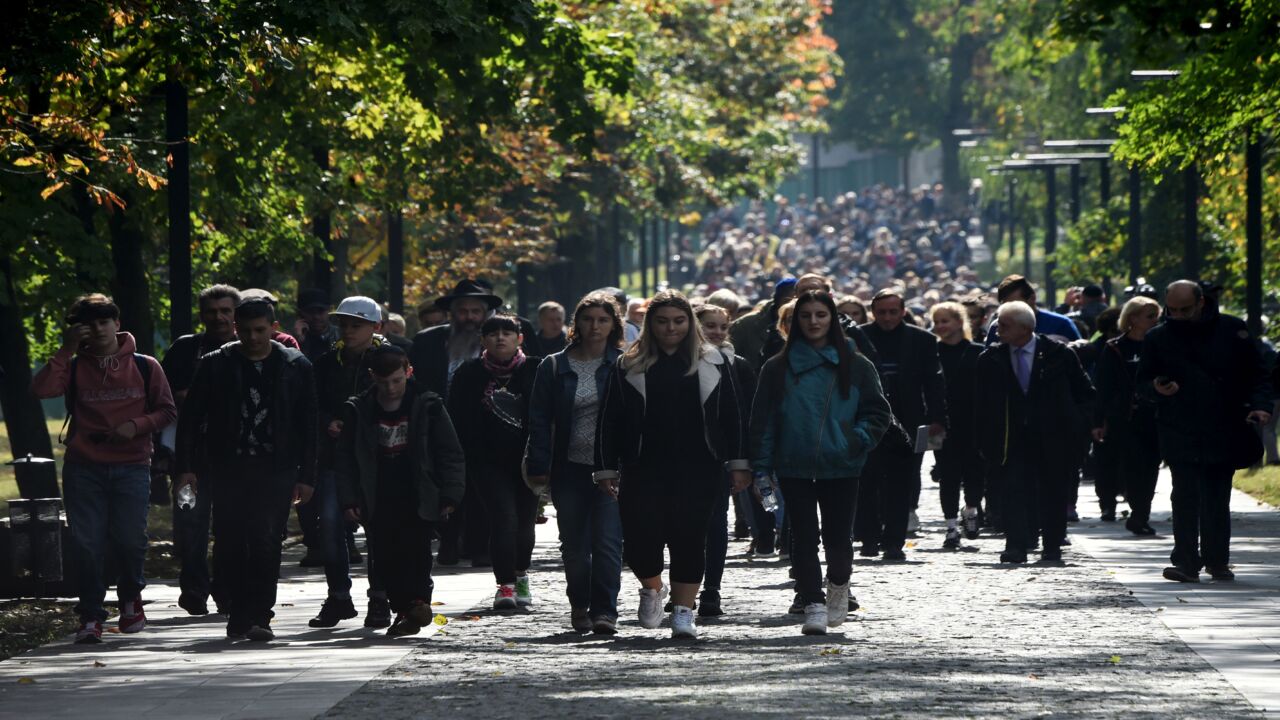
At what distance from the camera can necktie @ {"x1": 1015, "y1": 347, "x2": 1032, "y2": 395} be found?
15.7m

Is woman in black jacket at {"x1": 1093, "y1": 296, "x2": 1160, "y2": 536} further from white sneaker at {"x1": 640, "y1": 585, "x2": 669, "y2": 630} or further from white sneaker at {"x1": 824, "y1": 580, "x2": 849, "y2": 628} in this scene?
white sneaker at {"x1": 640, "y1": 585, "x2": 669, "y2": 630}

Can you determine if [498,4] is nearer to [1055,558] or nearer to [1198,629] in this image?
[1055,558]

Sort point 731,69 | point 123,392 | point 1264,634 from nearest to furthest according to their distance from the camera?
point 1264,634
point 123,392
point 731,69

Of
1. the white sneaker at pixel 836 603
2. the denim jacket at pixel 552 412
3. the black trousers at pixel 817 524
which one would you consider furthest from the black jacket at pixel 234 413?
the white sneaker at pixel 836 603

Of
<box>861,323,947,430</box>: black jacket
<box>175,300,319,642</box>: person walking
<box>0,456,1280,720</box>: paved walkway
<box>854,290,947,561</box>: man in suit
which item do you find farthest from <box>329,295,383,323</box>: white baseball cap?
<box>861,323,947,430</box>: black jacket

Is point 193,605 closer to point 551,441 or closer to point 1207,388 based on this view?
point 551,441

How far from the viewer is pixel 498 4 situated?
52.3 feet

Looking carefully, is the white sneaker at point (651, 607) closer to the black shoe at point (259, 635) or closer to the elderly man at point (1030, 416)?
the black shoe at point (259, 635)

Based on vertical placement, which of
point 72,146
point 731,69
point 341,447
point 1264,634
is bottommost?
point 1264,634

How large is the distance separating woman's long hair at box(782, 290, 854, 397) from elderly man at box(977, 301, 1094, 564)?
12.0ft

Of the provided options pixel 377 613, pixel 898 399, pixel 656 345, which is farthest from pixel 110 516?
pixel 898 399

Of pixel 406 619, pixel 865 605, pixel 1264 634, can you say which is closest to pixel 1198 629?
pixel 1264 634

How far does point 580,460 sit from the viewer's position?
472 inches

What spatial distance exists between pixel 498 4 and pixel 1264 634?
6.71 m
